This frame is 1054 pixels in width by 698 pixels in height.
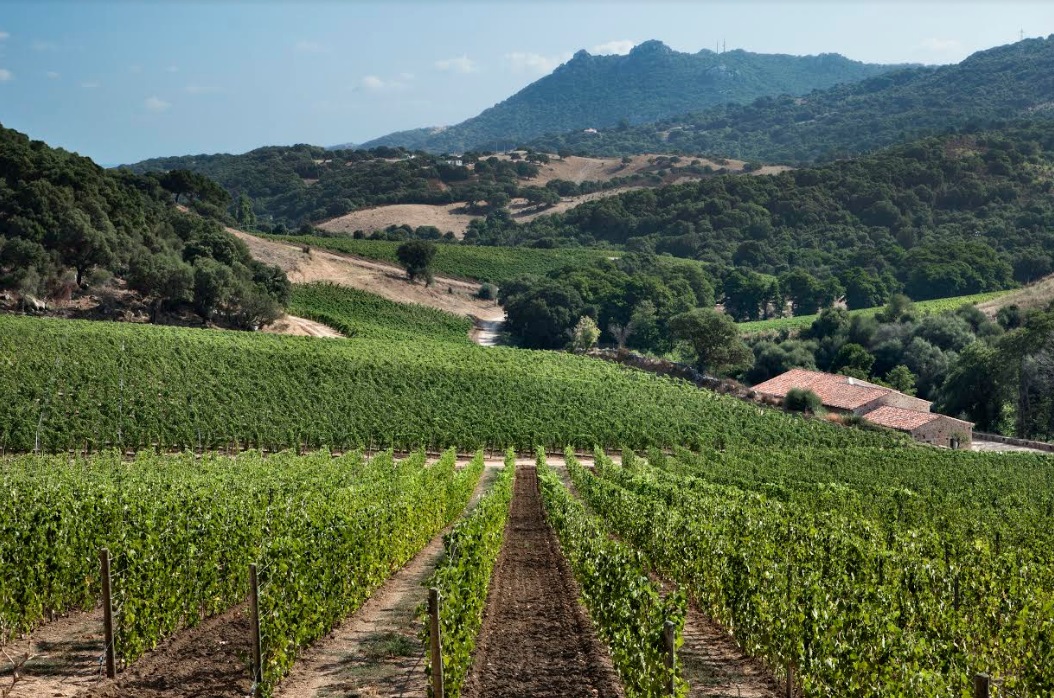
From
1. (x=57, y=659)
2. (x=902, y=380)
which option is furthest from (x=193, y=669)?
(x=902, y=380)

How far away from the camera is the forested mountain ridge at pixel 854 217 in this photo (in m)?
141

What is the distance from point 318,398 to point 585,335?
44036 millimetres

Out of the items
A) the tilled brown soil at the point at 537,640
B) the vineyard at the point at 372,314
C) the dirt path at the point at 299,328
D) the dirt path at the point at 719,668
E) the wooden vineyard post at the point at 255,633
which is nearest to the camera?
the wooden vineyard post at the point at 255,633

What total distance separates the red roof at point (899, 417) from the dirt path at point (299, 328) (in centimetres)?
4358

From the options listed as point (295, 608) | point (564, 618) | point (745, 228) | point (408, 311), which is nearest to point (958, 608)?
point (564, 618)

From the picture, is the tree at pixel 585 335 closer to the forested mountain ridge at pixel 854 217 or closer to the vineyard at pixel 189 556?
the forested mountain ridge at pixel 854 217

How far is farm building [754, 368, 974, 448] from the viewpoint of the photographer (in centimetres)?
6222

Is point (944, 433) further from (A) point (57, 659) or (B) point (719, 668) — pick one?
(A) point (57, 659)

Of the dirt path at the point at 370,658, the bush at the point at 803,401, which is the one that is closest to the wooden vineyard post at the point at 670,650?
the dirt path at the point at 370,658

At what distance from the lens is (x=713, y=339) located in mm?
86562

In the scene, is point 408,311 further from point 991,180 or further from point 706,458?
point 991,180

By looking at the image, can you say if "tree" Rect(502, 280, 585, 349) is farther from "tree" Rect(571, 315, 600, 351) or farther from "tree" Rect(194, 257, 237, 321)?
"tree" Rect(194, 257, 237, 321)

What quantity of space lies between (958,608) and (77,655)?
13863 mm

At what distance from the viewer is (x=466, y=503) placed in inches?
1310
